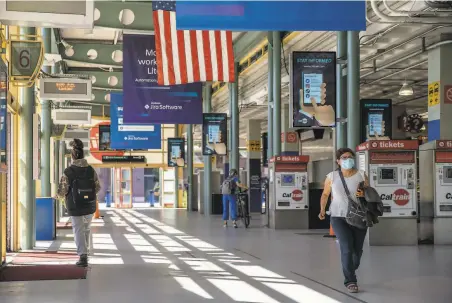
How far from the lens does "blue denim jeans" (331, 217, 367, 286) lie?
7.14 metres

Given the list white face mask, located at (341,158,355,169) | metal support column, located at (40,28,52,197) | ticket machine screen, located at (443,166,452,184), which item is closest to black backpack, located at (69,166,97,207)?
white face mask, located at (341,158,355,169)

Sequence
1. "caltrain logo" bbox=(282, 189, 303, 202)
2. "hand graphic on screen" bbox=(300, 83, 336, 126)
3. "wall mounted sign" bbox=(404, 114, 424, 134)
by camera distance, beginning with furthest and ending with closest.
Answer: "wall mounted sign" bbox=(404, 114, 424, 134) < "caltrain logo" bbox=(282, 189, 303, 202) < "hand graphic on screen" bbox=(300, 83, 336, 126)

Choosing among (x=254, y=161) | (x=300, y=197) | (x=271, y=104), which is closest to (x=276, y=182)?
(x=300, y=197)

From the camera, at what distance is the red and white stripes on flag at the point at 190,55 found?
1307 centimetres

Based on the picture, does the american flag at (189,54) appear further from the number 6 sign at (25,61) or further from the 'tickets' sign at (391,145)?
the 'tickets' sign at (391,145)

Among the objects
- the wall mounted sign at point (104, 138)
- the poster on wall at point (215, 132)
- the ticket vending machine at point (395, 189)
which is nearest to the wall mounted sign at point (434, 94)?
the ticket vending machine at point (395, 189)

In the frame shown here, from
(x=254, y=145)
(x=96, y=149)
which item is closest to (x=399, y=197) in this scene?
(x=254, y=145)

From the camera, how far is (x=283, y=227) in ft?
58.6

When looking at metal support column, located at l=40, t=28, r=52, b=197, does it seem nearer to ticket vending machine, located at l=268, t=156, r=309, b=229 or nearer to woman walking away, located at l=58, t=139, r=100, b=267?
ticket vending machine, located at l=268, t=156, r=309, b=229

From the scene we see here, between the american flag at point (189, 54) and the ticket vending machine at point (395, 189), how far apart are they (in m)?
3.10

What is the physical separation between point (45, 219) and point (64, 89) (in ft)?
8.63

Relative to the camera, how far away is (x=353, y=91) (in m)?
13.5

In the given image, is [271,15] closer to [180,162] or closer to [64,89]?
[64,89]

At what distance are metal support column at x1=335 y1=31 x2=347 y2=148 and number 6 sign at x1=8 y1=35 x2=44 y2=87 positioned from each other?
6.11m
